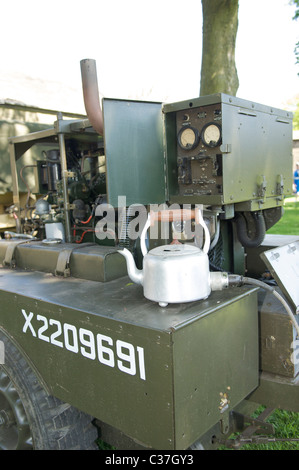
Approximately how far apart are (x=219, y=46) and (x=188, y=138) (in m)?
4.67

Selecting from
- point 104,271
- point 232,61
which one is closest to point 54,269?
point 104,271

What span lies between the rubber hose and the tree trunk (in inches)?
155

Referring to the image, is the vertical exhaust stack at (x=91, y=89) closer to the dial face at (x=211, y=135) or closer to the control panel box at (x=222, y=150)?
the control panel box at (x=222, y=150)

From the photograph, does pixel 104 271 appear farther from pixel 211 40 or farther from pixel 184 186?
pixel 211 40

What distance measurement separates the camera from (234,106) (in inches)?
93.0

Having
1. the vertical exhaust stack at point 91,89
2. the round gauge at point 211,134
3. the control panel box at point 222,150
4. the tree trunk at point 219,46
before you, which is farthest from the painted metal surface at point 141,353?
the tree trunk at point 219,46

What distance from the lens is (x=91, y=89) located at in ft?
8.29

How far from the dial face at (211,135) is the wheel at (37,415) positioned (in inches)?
60.4

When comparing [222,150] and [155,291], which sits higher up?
[222,150]

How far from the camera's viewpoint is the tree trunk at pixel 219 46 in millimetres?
6305

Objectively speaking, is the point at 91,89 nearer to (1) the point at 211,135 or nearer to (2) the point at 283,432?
(1) the point at 211,135

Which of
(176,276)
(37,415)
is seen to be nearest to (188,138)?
(176,276)

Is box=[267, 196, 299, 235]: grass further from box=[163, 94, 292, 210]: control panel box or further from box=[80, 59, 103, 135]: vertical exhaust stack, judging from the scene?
box=[80, 59, 103, 135]: vertical exhaust stack
